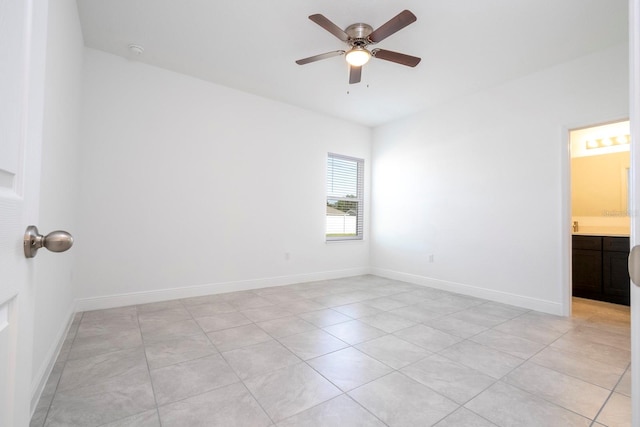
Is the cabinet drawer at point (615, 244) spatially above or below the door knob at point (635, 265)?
below

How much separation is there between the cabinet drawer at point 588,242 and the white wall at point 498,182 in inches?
45.5

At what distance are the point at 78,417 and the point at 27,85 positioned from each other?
1704 millimetres

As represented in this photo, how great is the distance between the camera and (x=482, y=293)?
3.91 metres

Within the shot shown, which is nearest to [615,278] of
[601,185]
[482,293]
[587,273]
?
[587,273]

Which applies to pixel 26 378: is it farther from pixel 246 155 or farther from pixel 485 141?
pixel 485 141

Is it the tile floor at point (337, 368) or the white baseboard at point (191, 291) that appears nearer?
the tile floor at point (337, 368)

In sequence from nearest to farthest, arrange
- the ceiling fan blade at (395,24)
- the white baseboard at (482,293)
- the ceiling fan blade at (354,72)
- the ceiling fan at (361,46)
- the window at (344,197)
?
the ceiling fan blade at (395,24) → the ceiling fan at (361,46) → the ceiling fan blade at (354,72) → the white baseboard at (482,293) → the window at (344,197)

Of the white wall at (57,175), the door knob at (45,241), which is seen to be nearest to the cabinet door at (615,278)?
the door knob at (45,241)

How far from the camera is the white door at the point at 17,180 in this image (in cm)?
53

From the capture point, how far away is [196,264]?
376 centimetres

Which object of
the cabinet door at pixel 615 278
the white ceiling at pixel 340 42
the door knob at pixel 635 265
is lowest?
the cabinet door at pixel 615 278

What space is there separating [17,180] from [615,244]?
17.7 ft

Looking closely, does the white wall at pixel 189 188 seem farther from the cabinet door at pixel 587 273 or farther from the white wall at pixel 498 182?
the cabinet door at pixel 587 273

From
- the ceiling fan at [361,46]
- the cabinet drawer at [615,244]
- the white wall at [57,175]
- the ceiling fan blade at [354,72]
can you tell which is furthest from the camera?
the cabinet drawer at [615,244]
